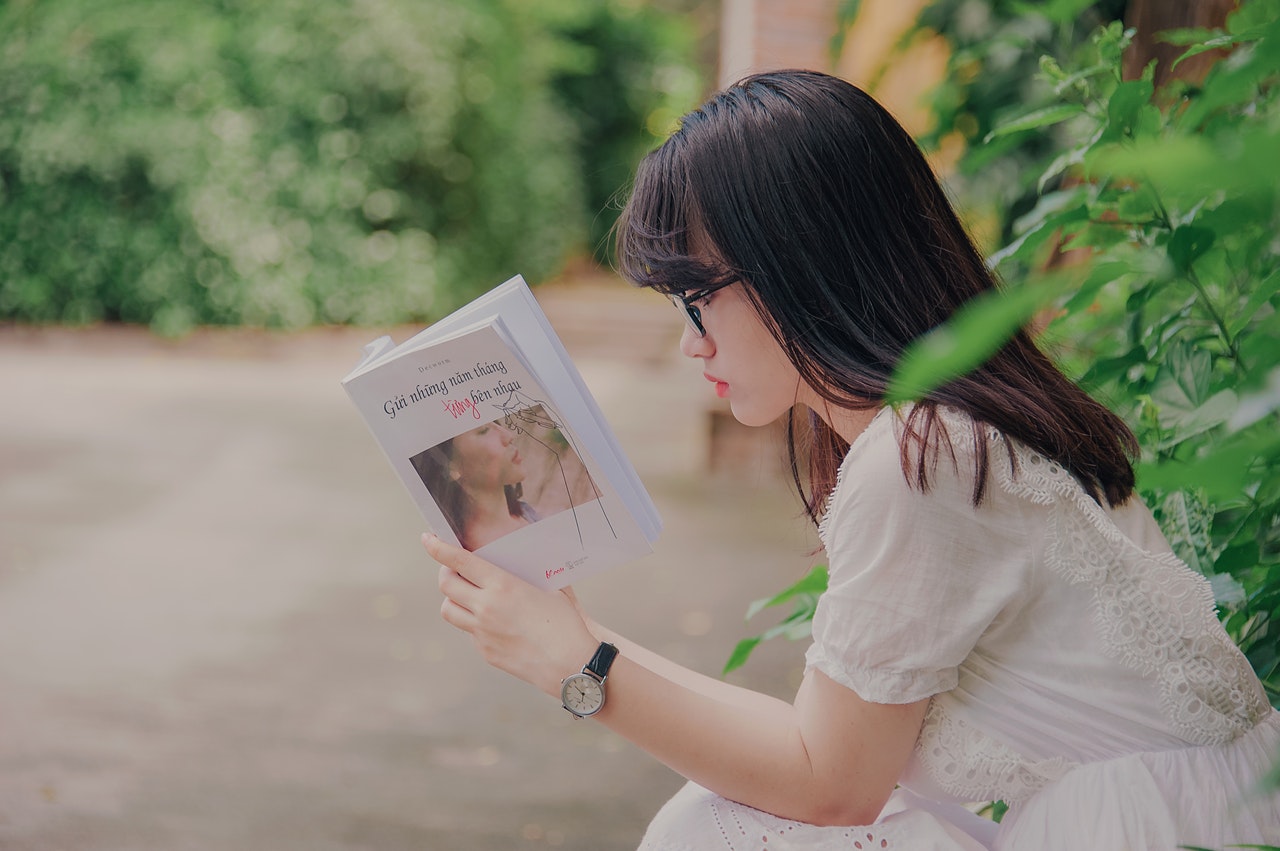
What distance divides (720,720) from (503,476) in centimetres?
39

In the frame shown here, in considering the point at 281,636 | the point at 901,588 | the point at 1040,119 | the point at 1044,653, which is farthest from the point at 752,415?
the point at 281,636

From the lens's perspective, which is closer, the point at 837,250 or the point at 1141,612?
the point at 1141,612

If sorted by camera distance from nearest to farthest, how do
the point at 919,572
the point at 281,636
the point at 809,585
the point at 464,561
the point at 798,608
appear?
the point at 919,572 < the point at 464,561 < the point at 809,585 < the point at 798,608 < the point at 281,636

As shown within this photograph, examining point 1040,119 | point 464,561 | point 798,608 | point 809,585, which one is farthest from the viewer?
point 798,608

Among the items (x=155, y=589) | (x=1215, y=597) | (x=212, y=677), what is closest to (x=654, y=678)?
(x=1215, y=597)

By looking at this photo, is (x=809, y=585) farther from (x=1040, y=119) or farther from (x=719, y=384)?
(x=1040, y=119)

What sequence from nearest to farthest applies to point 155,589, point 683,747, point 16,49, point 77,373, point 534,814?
1. point 683,747
2. point 534,814
3. point 155,589
4. point 77,373
5. point 16,49

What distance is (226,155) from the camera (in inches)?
351

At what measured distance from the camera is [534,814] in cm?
292

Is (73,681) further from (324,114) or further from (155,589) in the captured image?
(324,114)

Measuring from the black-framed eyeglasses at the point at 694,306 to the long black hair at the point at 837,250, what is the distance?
10mm

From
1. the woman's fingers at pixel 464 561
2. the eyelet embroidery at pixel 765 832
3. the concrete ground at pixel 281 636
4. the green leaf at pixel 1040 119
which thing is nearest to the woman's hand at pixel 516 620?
the woman's fingers at pixel 464 561

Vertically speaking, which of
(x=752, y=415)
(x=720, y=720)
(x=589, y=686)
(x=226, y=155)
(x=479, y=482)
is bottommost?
(x=720, y=720)

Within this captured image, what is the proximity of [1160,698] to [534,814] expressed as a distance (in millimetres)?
1911
